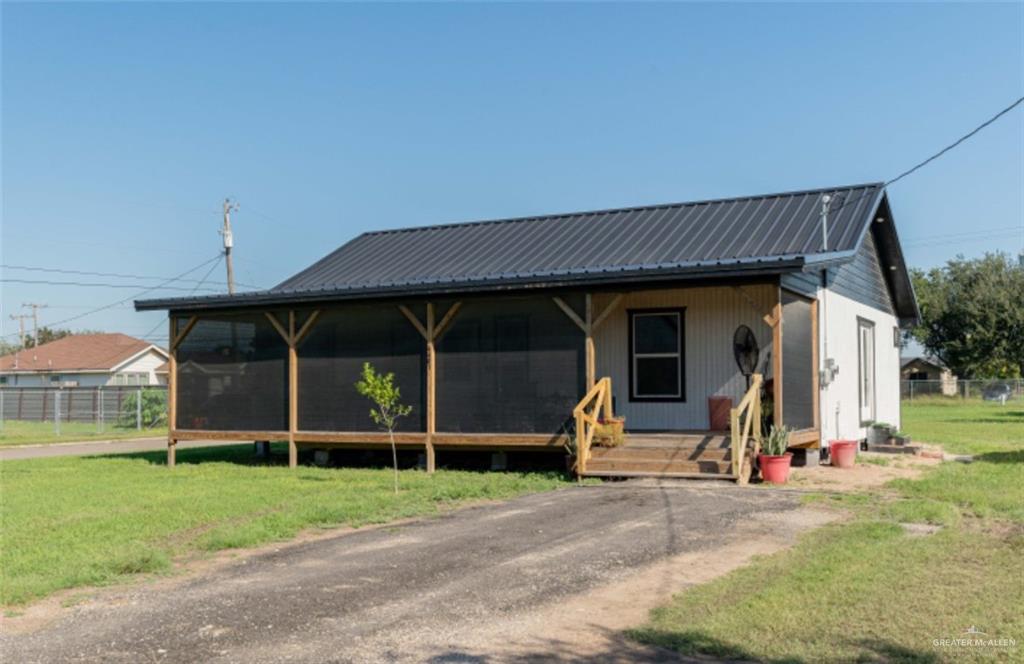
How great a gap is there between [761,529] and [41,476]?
13.2 metres

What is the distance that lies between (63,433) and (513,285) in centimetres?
2557

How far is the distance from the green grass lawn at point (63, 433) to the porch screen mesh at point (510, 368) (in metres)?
18.5

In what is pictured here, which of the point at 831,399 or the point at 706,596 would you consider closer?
the point at 706,596

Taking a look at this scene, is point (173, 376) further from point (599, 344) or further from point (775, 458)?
point (775, 458)

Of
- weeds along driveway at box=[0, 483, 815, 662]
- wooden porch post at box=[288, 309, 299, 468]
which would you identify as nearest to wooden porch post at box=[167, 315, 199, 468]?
wooden porch post at box=[288, 309, 299, 468]

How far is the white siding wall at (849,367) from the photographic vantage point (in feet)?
55.1

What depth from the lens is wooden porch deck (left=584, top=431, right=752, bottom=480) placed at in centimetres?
1341

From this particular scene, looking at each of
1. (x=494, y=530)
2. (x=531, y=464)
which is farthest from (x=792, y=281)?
(x=494, y=530)

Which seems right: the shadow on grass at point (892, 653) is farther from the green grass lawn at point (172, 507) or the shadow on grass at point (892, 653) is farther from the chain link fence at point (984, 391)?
the chain link fence at point (984, 391)

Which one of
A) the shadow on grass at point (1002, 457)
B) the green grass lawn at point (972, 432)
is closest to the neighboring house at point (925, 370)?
the green grass lawn at point (972, 432)

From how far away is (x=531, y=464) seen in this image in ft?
53.4

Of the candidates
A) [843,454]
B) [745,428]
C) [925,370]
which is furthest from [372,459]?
[925,370]

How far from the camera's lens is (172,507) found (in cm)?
1201

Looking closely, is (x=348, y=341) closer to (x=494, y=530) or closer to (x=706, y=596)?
(x=494, y=530)
